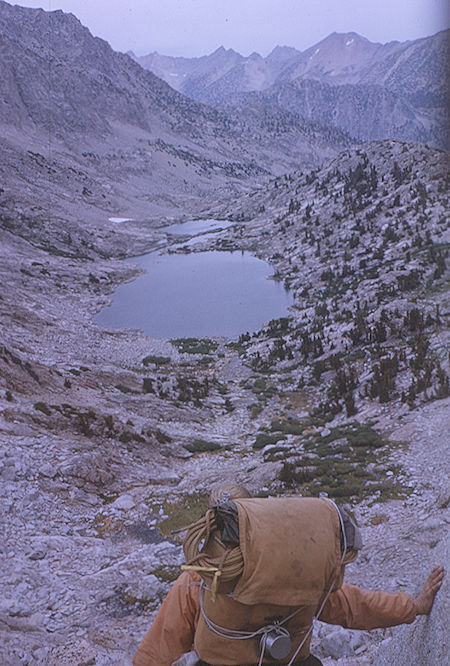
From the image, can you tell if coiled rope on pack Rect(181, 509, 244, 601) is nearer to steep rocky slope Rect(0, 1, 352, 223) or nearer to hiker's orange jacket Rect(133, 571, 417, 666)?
hiker's orange jacket Rect(133, 571, 417, 666)

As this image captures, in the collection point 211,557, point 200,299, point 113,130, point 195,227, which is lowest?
point 211,557

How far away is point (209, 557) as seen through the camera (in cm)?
225

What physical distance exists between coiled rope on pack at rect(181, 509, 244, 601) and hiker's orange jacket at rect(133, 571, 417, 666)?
35 cm

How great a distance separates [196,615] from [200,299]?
26.9 metres

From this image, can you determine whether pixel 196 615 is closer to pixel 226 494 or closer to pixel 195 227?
pixel 226 494

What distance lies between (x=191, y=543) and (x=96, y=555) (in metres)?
4.50

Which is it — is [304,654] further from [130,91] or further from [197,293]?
[130,91]

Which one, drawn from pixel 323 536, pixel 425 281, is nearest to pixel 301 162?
pixel 425 281

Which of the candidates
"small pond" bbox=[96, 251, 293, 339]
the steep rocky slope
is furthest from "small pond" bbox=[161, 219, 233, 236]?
"small pond" bbox=[96, 251, 293, 339]

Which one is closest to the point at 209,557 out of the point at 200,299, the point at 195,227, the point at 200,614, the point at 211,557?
the point at 211,557

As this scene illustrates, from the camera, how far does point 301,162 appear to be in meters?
117

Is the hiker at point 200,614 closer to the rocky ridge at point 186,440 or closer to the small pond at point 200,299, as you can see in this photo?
the rocky ridge at point 186,440

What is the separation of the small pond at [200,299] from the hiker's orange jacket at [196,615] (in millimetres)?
20520

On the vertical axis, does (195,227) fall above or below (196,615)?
above
